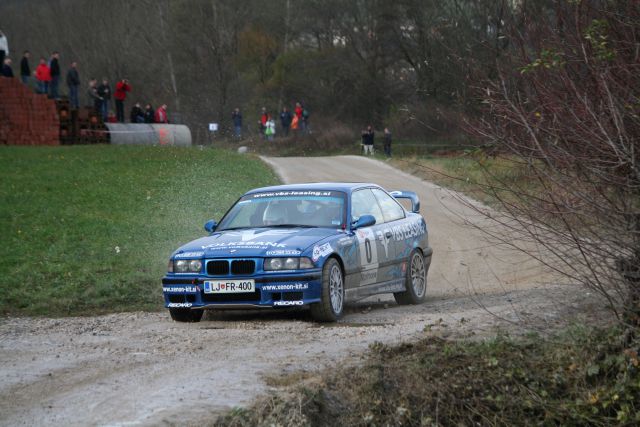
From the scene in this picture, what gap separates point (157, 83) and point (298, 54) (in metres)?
10.6

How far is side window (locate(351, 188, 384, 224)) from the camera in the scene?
12.0m

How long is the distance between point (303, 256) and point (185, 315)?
5.17 ft

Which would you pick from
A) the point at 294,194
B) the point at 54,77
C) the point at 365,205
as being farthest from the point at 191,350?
the point at 54,77

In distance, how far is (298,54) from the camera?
73312 millimetres

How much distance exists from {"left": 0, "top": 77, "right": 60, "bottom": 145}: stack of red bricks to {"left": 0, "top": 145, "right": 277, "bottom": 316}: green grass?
6.01ft

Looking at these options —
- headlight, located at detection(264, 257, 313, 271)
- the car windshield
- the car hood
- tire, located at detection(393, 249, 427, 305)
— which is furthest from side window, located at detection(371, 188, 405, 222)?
headlight, located at detection(264, 257, 313, 271)

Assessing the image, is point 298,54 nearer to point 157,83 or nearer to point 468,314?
point 157,83

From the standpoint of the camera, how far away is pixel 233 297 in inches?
414

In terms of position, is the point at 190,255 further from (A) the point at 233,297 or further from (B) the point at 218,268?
(A) the point at 233,297

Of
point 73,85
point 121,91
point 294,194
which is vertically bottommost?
point 294,194

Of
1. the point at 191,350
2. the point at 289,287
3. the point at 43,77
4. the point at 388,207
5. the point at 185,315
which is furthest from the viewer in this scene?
the point at 43,77

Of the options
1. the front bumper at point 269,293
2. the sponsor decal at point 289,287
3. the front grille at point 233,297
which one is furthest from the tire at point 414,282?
the front grille at point 233,297

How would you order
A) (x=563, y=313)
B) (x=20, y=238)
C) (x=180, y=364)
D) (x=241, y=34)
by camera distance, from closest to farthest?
(x=180, y=364), (x=563, y=313), (x=20, y=238), (x=241, y=34)

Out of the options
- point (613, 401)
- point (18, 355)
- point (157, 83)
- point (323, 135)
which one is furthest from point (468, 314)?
point (157, 83)
